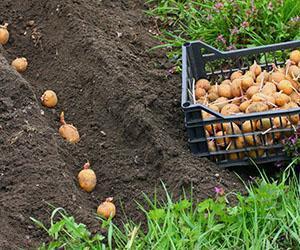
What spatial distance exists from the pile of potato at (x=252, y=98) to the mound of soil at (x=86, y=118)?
0.16 meters

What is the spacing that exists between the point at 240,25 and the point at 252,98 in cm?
99

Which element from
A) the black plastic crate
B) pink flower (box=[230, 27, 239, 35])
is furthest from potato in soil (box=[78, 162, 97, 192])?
pink flower (box=[230, 27, 239, 35])

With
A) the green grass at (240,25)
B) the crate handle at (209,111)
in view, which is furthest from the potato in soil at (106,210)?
the green grass at (240,25)

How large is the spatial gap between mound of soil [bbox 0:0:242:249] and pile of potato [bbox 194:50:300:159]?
164 millimetres

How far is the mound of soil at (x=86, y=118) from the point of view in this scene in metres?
4.18

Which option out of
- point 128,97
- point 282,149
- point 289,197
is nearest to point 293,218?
point 289,197

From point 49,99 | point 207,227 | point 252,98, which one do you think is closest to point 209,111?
point 252,98

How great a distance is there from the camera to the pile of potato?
4.51 metres

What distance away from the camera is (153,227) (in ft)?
13.0

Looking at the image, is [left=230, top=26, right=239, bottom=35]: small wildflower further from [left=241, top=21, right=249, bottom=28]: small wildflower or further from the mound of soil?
the mound of soil

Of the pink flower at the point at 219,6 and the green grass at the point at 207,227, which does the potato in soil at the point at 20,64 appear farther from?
the green grass at the point at 207,227

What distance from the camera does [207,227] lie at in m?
3.99

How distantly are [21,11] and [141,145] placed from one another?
5.03 feet

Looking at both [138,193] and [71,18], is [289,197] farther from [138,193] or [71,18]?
[71,18]
